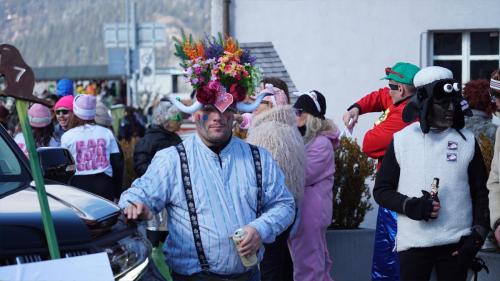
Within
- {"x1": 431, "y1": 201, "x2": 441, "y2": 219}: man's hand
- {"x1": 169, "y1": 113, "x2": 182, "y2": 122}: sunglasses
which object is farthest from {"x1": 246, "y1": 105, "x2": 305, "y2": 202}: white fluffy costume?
{"x1": 169, "y1": 113, "x2": 182, "y2": 122}: sunglasses

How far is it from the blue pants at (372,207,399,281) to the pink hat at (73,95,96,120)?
11.5 ft

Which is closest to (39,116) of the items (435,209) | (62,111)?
(62,111)

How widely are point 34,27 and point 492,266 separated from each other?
13725 cm

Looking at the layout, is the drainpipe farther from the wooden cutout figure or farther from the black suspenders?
the wooden cutout figure

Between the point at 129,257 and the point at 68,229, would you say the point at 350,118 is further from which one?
the point at 68,229

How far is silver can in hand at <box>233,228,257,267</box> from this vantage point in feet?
17.7

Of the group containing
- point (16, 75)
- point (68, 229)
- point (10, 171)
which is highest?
point (16, 75)

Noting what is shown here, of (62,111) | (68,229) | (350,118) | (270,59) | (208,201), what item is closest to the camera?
(68,229)

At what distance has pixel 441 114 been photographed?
6504 mm

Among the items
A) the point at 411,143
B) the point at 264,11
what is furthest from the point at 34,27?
the point at 411,143

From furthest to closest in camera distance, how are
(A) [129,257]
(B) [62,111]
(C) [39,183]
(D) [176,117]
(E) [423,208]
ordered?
(D) [176,117]
(B) [62,111]
(E) [423,208]
(A) [129,257]
(C) [39,183]

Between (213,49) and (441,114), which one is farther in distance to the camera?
(441,114)

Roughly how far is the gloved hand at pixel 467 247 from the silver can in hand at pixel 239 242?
1518mm

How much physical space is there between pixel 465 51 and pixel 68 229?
1100 cm
